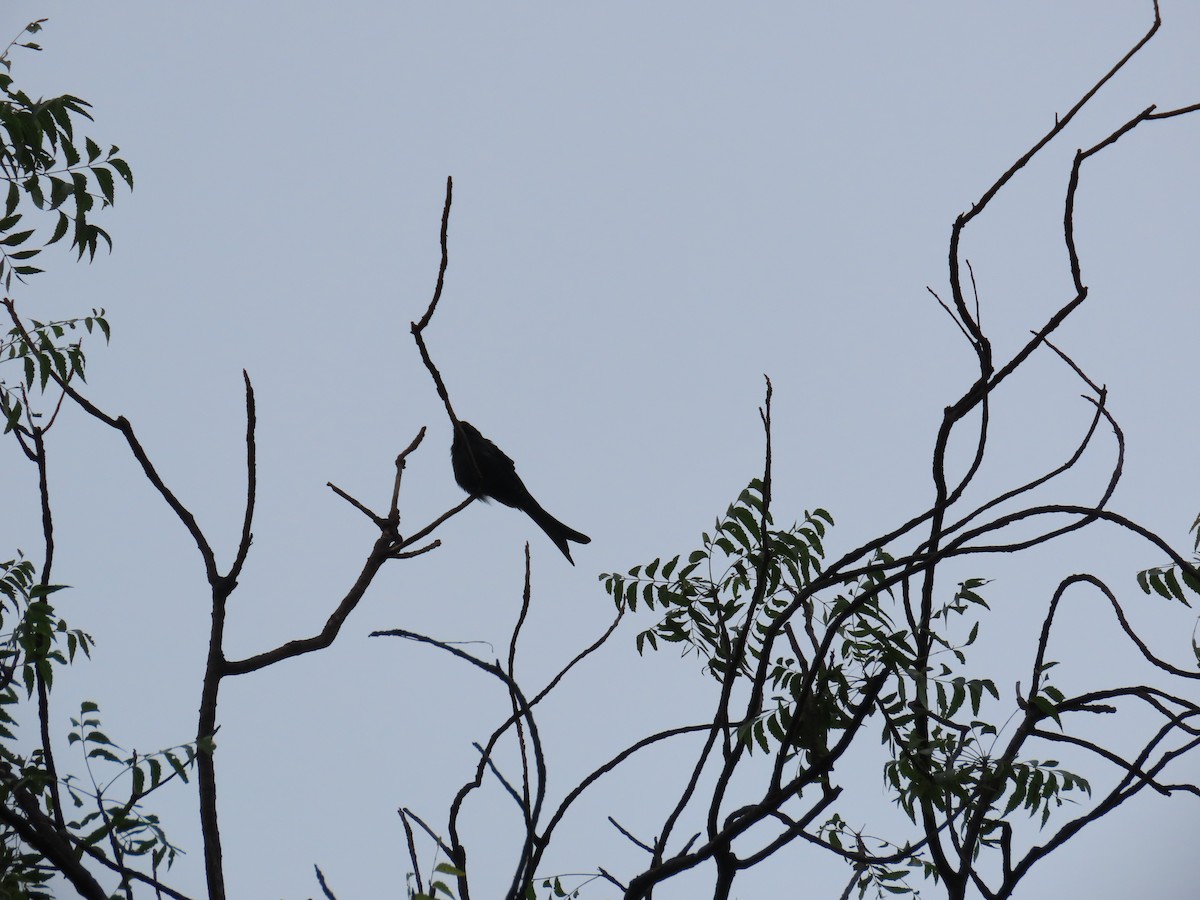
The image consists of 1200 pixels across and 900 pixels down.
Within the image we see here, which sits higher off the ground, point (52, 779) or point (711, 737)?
point (52, 779)

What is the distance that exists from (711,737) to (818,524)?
1.28m

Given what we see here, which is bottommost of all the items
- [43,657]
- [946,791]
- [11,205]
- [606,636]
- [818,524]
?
[946,791]

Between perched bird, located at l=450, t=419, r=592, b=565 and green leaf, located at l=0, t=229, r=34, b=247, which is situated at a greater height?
perched bird, located at l=450, t=419, r=592, b=565

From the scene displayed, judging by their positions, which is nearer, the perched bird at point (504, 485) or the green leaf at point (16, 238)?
the green leaf at point (16, 238)

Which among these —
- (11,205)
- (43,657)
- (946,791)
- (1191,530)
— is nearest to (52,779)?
(43,657)

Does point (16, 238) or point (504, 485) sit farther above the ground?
point (504, 485)

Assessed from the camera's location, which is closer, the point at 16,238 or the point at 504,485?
the point at 16,238

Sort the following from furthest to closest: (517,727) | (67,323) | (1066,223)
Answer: (67,323), (517,727), (1066,223)

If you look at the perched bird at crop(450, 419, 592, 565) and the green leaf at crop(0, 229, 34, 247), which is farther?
the perched bird at crop(450, 419, 592, 565)

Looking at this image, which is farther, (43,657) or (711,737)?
(43,657)

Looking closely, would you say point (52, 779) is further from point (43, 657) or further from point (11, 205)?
point (11, 205)

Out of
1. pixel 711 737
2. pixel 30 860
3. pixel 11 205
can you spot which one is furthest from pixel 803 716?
pixel 11 205

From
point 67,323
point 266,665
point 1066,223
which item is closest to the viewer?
point 1066,223

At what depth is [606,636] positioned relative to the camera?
273 centimetres
